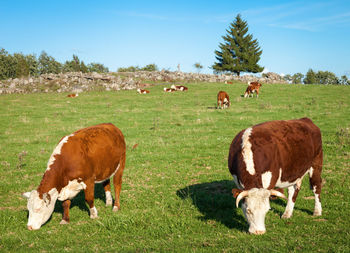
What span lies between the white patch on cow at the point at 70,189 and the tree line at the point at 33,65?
7443 cm

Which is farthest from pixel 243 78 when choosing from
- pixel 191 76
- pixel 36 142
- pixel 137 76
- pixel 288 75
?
pixel 288 75

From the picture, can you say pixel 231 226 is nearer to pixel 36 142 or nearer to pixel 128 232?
pixel 128 232

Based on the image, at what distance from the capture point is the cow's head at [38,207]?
604 centimetres

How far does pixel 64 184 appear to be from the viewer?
20.9 ft

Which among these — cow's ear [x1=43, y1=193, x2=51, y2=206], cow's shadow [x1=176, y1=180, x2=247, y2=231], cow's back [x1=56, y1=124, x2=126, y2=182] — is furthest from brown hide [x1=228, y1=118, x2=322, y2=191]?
cow's ear [x1=43, y1=193, x2=51, y2=206]

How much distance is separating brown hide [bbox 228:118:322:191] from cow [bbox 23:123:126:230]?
3063 mm

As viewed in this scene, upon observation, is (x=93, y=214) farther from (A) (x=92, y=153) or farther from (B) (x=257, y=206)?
(B) (x=257, y=206)

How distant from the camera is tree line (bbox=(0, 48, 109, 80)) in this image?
76.6m

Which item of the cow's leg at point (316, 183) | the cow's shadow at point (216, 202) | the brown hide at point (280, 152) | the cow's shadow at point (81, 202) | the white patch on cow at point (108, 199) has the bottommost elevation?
the cow's shadow at point (81, 202)

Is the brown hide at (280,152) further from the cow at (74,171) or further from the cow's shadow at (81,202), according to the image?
the cow's shadow at (81,202)

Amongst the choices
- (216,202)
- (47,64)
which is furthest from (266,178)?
(47,64)

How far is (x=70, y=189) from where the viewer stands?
6.52 meters

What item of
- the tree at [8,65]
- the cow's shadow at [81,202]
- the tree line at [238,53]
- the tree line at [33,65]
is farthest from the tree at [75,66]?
the cow's shadow at [81,202]

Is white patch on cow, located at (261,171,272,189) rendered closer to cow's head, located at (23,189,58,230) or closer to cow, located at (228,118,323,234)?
cow, located at (228,118,323,234)
